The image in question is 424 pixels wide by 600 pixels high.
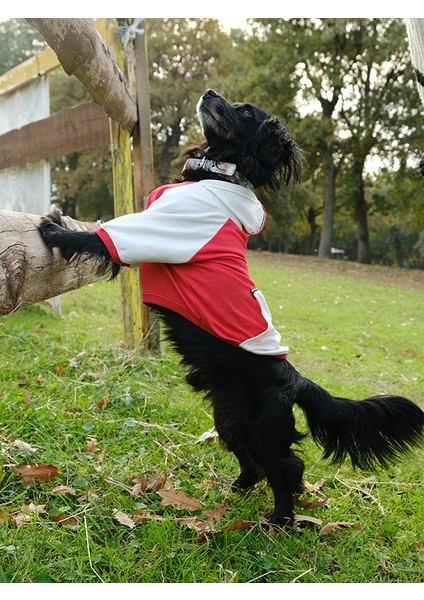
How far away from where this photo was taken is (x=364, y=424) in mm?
2500

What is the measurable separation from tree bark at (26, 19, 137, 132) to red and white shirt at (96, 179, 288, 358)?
1020mm

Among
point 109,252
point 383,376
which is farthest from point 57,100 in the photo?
point 109,252

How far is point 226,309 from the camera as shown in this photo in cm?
228

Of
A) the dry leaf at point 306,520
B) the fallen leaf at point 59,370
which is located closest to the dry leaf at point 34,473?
the dry leaf at point 306,520

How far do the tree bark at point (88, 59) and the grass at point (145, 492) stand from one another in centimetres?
193

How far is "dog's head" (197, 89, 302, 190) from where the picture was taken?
101 inches

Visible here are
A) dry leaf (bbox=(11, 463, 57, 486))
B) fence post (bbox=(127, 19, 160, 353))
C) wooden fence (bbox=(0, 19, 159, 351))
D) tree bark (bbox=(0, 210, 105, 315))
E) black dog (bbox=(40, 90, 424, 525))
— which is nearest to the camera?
tree bark (bbox=(0, 210, 105, 315))

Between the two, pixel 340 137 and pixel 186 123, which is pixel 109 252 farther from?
pixel 186 123

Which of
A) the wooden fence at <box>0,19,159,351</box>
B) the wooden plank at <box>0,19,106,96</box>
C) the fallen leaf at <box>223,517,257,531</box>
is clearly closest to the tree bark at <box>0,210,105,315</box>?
the fallen leaf at <box>223,517,257,531</box>

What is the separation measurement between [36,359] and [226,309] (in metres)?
2.35

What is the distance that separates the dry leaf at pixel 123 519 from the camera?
2.28 meters

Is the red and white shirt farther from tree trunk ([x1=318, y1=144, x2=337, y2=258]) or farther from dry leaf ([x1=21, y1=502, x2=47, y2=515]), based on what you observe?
tree trunk ([x1=318, y1=144, x2=337, y2=258])

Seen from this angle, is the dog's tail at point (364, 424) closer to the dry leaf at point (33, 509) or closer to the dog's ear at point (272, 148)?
the dog's ear at point (272, 148)

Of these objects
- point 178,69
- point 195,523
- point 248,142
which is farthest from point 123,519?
point 178,69
